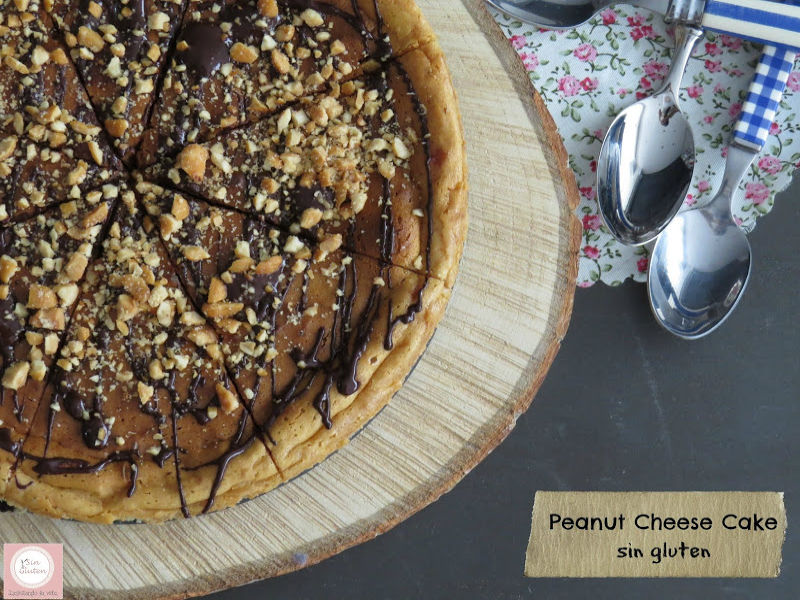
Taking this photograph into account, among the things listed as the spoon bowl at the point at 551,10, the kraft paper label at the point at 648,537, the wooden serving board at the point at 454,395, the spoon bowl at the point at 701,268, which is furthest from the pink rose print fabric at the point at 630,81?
the kraft paper label at the point at 648,537

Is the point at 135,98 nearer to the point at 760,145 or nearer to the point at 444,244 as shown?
the point at 444,244

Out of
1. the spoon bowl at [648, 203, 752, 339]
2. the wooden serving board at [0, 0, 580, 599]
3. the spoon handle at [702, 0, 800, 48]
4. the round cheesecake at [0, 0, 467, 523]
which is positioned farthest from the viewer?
the spoon bowl at [648, 203, 752, 339]

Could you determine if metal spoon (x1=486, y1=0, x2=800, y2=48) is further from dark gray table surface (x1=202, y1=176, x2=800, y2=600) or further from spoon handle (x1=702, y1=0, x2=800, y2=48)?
dark gray table surface (x1=202, y1=176, x2=800, y2=600)

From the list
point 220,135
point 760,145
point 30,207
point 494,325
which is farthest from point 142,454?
point 760,145

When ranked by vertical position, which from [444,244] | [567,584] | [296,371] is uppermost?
[444,244]

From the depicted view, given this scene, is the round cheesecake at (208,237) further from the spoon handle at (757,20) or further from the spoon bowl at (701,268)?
the spoon handle at (757,20)

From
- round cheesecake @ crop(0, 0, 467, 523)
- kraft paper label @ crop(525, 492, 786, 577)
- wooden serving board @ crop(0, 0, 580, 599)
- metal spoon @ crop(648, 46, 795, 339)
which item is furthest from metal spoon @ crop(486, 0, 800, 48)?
kraft paper label @ crop(525, 492, 786, 577)
